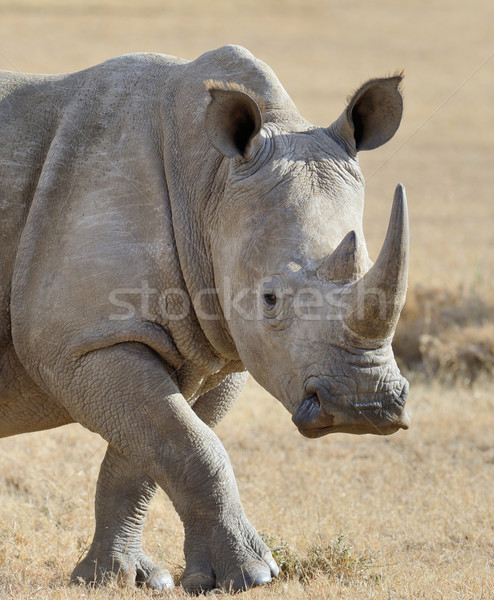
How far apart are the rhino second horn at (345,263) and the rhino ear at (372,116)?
0.89 m

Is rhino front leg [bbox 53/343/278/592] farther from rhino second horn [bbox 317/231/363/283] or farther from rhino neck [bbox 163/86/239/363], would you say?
rhino second horn [bbox 317/231/363/283]

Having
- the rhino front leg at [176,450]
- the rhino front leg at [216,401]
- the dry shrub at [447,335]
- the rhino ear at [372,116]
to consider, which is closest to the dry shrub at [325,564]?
the rhino front leg at [176,450]

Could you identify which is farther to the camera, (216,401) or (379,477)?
(379,477)

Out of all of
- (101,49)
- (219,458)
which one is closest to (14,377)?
(219,458)

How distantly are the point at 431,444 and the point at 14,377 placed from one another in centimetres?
416

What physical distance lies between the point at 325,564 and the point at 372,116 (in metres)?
2.29

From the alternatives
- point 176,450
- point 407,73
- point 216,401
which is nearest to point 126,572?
point 216,401

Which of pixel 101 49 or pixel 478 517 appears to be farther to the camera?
pixel 101 49

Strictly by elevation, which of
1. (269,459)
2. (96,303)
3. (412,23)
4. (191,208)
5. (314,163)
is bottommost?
(269,459)

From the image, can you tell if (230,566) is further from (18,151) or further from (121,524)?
(18,151)

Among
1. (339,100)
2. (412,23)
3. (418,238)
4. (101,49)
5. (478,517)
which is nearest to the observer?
(478,517)

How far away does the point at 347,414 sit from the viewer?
4207mm

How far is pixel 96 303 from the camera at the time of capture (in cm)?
475

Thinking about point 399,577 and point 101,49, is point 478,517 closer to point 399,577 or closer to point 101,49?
point 399,577
